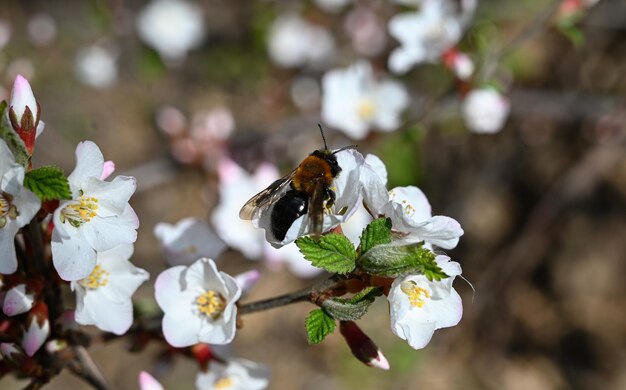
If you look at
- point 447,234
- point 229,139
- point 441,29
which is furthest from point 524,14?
point 447,234

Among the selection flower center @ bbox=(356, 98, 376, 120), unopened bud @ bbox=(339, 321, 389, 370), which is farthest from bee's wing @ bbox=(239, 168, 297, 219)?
flower center @ bbox=(356, 98, 376, 120)

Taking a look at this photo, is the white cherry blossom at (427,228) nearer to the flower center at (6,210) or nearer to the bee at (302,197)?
the bee at (302,197)

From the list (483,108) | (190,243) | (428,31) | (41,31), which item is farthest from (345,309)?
(41,31)

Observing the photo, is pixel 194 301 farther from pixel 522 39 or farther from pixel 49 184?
pixel 522 39

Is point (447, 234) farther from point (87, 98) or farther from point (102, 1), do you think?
point (87, 98)

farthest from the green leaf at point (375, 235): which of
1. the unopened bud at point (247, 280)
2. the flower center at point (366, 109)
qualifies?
the flower center at point (366, 109)
